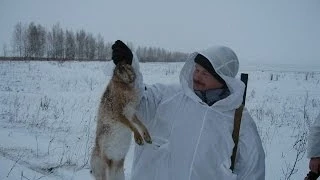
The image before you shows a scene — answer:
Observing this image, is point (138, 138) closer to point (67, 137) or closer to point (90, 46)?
point (67, 137)

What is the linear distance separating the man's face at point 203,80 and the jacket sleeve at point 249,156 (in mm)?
374

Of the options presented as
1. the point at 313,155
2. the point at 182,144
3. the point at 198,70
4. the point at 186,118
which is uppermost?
the point at 198,70

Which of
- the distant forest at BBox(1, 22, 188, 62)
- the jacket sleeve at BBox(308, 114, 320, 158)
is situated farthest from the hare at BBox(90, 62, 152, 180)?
the distant forest at BBox(1, 22, 188, 62)

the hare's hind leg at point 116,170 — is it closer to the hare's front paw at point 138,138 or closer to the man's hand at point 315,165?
the hare's front paw at point 138,138

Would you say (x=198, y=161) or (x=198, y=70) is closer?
(x=198, y=161)

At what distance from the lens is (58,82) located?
50.5 ft

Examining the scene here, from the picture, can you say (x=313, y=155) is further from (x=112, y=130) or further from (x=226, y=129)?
(x=112, y=130)

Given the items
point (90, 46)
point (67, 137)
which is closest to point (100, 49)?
point (90, 46)

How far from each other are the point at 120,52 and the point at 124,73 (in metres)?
0.19

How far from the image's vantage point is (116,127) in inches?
109

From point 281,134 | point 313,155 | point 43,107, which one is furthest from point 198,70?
point 43,107

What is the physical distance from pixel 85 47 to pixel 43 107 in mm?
58299

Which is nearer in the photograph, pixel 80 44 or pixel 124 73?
pixel 124 73

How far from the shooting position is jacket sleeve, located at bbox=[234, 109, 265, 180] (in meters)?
2.69
